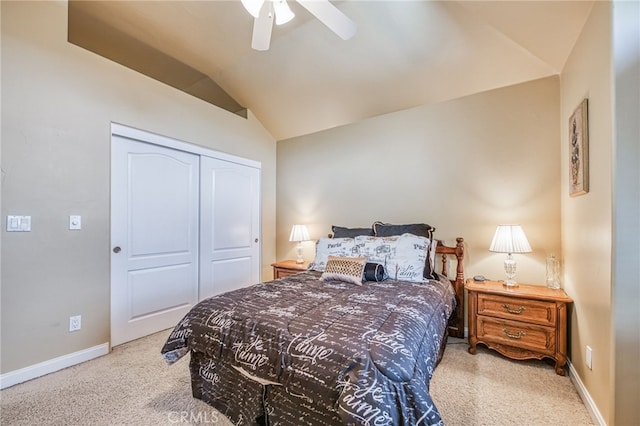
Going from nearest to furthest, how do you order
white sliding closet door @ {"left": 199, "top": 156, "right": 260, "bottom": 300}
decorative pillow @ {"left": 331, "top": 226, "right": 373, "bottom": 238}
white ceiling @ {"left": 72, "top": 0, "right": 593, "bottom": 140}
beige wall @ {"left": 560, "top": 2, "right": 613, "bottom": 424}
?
beige wall @ {"left": 560, "top": 2, "right": 613, "bottom": 424}
white ceiling @ {"left": 72, "top": 0, "right": 593, "bottom": 140}
decorative pillow @ {"left": 331, "top": 226, "right": 373, "bottom": 238}
white sliding closet door @ {"left": 199, "top": 156, "right": 260, "bottom": 300}

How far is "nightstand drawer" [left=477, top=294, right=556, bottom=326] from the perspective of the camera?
215 centimetres

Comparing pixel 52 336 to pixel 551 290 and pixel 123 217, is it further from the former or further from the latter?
pixel 551 290

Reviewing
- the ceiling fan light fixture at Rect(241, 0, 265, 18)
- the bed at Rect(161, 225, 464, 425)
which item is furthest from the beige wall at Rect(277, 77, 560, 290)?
the ceiling fan light fixture at Rect(241, 0, 265, 18)

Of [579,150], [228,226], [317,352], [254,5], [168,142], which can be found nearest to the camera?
[317,352]

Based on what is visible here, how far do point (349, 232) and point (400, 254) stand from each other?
0.81 metres

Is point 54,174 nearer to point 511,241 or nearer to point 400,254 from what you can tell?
point 400,254

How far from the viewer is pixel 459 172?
9.52 ft

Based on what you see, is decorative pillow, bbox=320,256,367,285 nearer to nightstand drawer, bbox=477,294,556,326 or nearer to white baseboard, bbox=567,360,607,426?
nightstand drawer, bbox=477,294,556,326

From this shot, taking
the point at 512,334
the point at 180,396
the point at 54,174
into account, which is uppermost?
the point at 54,174

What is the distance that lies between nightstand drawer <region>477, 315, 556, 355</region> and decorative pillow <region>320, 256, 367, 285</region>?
1059 millimetres

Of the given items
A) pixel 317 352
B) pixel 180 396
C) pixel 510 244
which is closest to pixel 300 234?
pixel 180 396

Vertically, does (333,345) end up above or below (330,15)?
below

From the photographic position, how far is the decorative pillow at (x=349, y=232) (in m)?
3.20

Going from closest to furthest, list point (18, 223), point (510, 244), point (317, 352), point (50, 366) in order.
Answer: point (317, 352) < point (18, 223) < point (50, 366) < point (510, 244)
